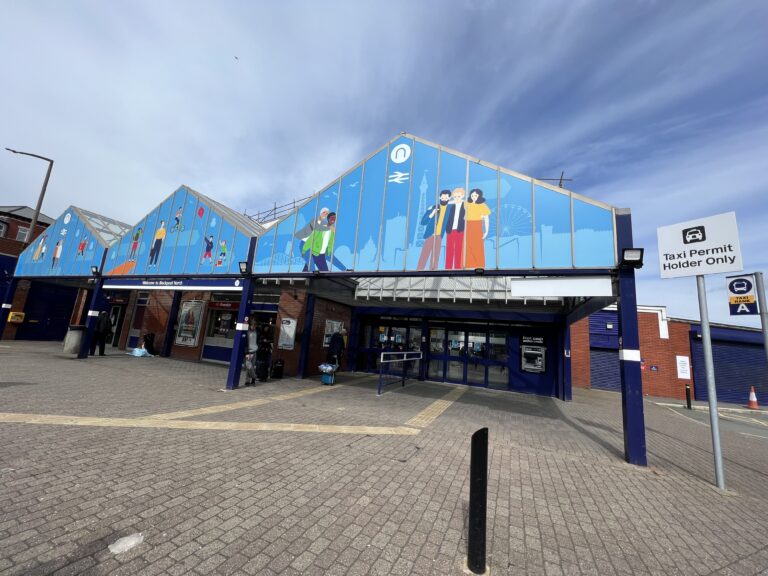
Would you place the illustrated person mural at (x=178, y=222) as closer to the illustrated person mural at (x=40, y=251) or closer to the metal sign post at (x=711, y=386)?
the illustrated person mural at (x=40, y=251)

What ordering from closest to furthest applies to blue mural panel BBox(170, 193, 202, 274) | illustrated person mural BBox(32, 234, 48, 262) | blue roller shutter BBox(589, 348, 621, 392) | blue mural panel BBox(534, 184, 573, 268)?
blue mural panel BBox(534, 184, 573, 268) < blue mural panel BBox(170, 193, 202, 274) < blue roller shutter BBox(589, 348, 621, 392) < illustrated person mural BBox(32, 234, 48, 262)

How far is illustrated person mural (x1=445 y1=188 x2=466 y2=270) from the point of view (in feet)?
23.5

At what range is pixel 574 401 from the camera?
1183cm

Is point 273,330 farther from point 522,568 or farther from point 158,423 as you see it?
point 522,568

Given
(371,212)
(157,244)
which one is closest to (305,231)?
(371,212)

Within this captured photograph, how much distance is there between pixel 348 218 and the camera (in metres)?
8.75

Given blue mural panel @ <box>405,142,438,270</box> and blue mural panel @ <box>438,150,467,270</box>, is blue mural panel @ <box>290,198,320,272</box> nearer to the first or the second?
blue mural panel @ <box>405,142,438,270</box>

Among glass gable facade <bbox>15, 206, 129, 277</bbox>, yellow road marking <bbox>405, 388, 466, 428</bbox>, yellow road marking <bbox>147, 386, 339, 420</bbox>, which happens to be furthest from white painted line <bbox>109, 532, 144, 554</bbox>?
glass gable facade <bbox>15, 206, 129, 277</bbox>

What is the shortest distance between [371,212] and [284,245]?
2992 mm

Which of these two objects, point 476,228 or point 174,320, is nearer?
point 476,228

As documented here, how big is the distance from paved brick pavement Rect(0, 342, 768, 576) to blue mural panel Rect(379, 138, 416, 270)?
3809 mm

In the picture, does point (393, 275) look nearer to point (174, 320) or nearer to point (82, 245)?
point (174, 320)

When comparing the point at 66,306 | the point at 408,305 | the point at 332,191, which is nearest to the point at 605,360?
the point at 408,305

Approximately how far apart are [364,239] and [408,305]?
6370mm
